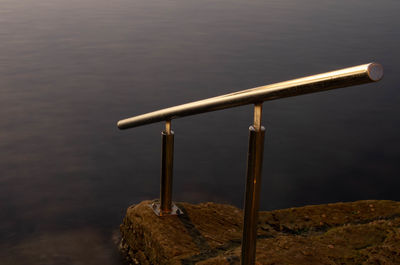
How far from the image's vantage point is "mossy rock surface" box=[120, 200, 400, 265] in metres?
2.02

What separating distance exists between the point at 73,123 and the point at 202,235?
4.41 m

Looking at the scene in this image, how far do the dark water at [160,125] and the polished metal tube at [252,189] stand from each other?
192cm

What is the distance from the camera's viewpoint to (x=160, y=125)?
256 inches

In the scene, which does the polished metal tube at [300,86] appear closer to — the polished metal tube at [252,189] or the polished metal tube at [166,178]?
the polished metal tube at [252,189]

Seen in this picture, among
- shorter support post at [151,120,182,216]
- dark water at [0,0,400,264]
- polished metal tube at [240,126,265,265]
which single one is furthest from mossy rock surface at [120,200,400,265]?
dark water at [0,0,400,264]

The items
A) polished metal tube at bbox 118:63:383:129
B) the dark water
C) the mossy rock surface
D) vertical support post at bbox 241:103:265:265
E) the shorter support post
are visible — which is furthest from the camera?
the dark water

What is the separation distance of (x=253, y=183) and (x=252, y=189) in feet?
0.06

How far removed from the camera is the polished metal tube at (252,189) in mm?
1473

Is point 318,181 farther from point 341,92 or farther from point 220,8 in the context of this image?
point 220,8

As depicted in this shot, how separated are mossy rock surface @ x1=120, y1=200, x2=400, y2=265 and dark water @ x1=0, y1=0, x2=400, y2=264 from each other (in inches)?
42.1

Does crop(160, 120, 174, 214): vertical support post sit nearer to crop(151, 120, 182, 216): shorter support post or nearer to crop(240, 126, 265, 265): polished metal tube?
crop(151, 120, 182, 216): shorter support post

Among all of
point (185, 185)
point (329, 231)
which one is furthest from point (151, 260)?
point (185, 185)

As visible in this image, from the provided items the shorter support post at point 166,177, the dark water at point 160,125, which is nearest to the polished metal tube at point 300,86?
the shorter support post at point 166,177

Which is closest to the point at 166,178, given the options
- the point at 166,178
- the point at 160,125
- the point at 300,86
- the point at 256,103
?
the point at 166,178
